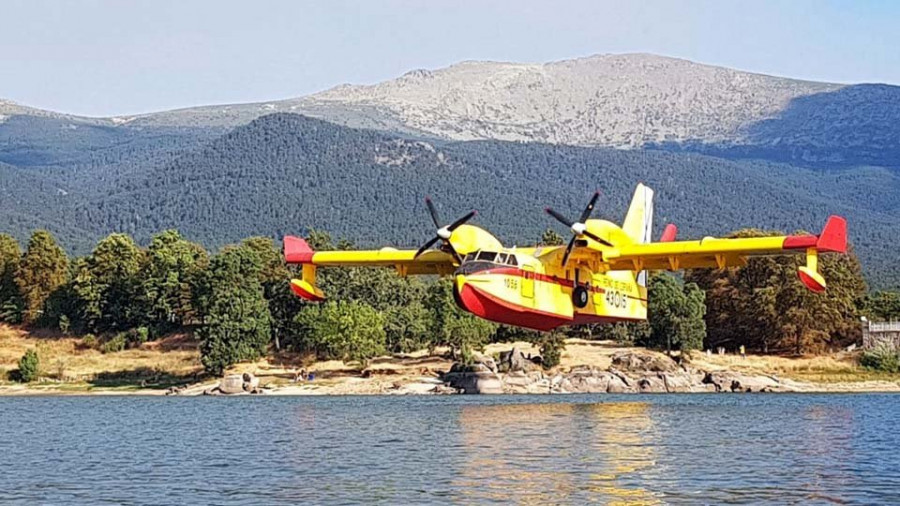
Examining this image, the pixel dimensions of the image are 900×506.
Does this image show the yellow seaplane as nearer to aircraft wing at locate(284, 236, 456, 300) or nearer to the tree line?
aircraft wing at locate(284, 236, 456, 300)

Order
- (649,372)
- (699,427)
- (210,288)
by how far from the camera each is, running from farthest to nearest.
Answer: (210,288)
(649,372)
(699,427)

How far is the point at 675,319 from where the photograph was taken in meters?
102

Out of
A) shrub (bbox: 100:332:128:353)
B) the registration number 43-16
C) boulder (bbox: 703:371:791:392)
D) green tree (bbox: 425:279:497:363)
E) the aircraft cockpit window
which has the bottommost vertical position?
boulder (bbox: 703:371:791:392)

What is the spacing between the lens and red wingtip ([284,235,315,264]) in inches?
2921

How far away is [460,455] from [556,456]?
3097 mm

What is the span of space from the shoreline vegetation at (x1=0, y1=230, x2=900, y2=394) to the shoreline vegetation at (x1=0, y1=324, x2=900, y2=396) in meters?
0.20

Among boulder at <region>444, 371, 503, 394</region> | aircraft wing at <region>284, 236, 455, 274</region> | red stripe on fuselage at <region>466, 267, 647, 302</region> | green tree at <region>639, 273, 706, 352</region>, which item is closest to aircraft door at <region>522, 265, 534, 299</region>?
red stripe on fuselage at <region>466, 267, 647, 302</region>

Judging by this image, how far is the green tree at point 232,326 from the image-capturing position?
339ft

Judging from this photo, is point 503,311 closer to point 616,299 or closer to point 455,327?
point 616,299

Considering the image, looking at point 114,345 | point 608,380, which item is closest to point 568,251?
point 608,380

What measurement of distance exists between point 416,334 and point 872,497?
75.2 m

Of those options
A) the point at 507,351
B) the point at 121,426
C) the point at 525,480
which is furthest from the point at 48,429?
the point at 507,351

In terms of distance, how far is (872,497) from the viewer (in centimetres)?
3130

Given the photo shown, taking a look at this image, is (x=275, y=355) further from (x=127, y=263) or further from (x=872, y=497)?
(x=872, y=497)
